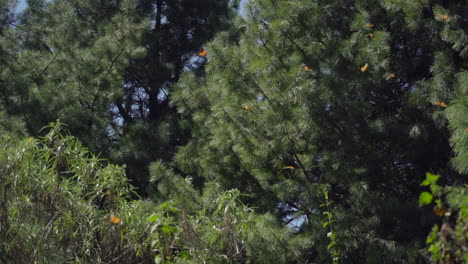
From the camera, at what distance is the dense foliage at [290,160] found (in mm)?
4805

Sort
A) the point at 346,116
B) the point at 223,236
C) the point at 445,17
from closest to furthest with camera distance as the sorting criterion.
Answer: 1. the point at 223,236
2. the point at 445,17
3. the point at 346,116

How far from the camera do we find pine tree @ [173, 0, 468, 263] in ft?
17.8

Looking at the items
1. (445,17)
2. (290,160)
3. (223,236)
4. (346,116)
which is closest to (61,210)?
(223,236)

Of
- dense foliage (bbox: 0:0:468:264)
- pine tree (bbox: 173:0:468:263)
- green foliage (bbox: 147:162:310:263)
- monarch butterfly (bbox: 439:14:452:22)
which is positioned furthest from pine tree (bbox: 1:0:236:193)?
monarch butterfly (bbox: 439:14:452:22)

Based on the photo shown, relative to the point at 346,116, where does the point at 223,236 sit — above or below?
below

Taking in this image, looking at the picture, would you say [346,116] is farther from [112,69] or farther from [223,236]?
[112,69]

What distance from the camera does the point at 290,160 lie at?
5.97 metres

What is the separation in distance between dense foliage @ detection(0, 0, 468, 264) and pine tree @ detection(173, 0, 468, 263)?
0.01 meters

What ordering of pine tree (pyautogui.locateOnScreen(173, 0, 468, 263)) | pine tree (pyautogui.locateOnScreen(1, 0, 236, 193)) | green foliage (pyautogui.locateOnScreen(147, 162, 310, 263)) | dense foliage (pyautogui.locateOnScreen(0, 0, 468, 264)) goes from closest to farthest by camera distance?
green foliage (pyautogui.locateOnScreen(147, 162, 310, 263)), dense foliage (pyautogui.locateOnScreen(0, 0, 468, 264)), pine tree (pyautogui.locateOnScreen(173, 0, 468, 263)), pine tree (pyautogui.locateOnScreen(1, 0, 236, 193))

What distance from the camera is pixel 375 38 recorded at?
5.66m

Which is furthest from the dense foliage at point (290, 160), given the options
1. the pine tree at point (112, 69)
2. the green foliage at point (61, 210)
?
the pine tree at point (112, 69)

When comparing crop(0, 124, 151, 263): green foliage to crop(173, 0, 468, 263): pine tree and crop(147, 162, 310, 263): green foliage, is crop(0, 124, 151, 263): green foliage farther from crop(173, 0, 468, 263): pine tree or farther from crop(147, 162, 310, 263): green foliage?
crop(173, 0, 468, 263): pine tree

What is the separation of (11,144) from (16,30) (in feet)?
17.2

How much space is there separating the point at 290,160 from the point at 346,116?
63cm
